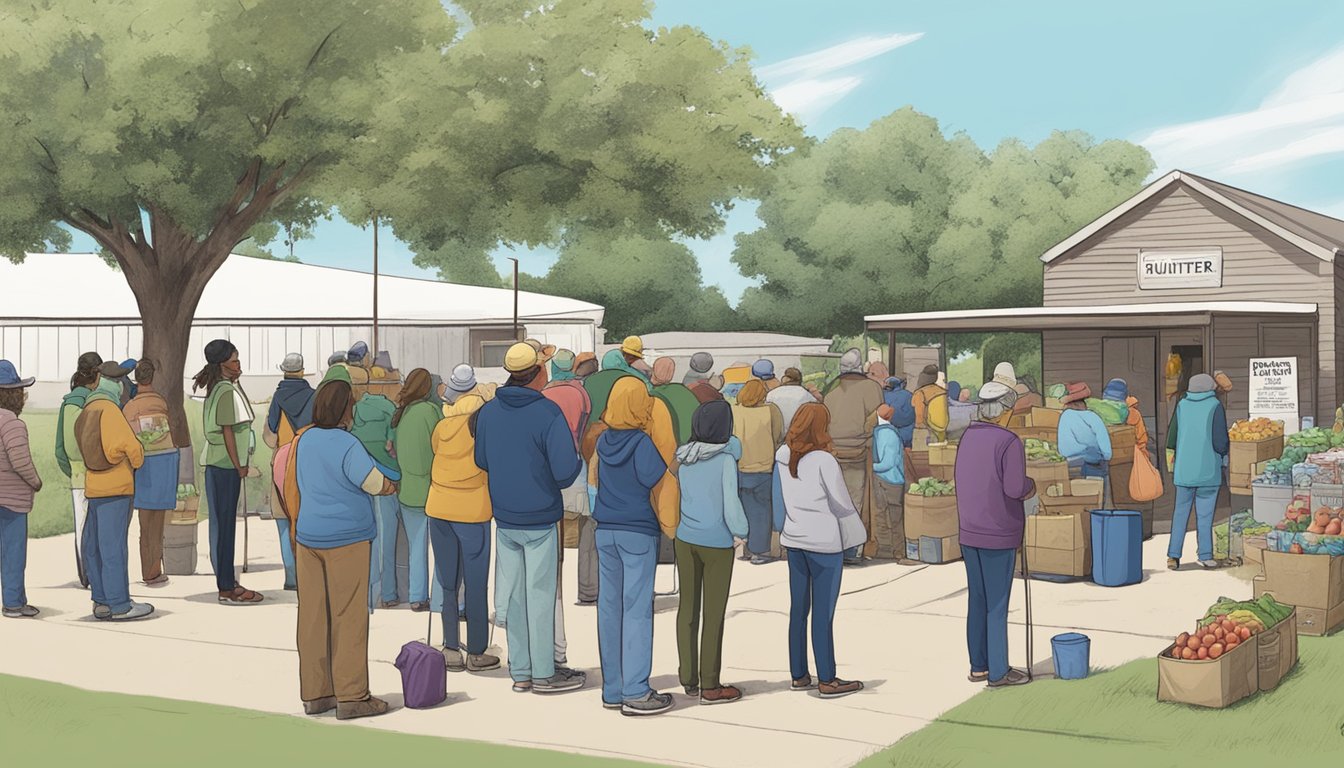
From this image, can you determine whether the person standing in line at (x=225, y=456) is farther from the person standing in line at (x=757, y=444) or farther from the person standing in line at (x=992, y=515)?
the person standing in line at (x=992, y=515)

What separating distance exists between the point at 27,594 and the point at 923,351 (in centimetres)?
2590

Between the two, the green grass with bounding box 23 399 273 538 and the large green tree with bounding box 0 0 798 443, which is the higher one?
the large green tree with bounding box 0 0 798 443

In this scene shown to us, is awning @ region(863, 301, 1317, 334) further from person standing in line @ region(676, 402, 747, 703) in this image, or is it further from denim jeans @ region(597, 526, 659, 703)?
denim jeans @ region(597, 526, 659, 703)

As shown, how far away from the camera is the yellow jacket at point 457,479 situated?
8.92m

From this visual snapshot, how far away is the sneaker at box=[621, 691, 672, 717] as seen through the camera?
8164mm

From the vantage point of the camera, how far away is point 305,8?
21734 mm

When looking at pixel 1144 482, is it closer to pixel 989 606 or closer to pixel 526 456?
pixel 989 606

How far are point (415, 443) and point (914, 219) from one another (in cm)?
5906

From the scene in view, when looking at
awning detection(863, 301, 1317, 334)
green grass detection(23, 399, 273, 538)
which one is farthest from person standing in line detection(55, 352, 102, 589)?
awning detection(863, 301, 1317, 334)

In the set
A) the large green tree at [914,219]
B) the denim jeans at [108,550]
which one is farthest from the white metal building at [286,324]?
the denim jeans at [108,550]

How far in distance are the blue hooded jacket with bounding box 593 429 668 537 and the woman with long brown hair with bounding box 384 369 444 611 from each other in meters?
2.06

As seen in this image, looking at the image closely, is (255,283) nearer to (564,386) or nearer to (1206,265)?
(1206,265)

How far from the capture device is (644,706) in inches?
322

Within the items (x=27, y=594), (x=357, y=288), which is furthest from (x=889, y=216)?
(x=27, y=594)
